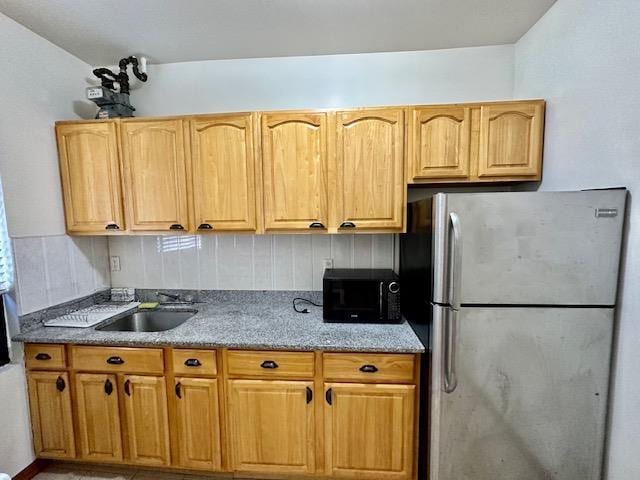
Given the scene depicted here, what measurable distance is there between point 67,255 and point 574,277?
2.97 meters

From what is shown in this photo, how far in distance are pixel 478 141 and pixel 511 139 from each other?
0.62ft

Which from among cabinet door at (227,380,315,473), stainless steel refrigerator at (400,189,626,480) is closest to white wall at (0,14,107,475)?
cabinet door at (227,380,315,473)

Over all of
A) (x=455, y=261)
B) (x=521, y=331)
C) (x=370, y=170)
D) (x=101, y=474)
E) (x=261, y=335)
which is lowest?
(x=101, y=474)

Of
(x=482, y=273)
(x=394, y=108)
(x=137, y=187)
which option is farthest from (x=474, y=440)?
(x=137, y=187)

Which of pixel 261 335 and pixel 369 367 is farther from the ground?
pixel 261 335

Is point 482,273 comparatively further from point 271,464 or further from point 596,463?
point 271,464

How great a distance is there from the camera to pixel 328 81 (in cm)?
207

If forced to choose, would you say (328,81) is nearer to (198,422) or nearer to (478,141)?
(478,141)

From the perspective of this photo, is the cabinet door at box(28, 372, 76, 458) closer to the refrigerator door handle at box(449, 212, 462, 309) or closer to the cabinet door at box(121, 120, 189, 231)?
the cabinet door at box(121, 120, 189, 231)

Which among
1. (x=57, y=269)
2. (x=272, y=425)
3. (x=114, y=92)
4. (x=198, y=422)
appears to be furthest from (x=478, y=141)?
(x=57, y=269)

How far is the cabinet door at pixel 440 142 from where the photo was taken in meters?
1.70

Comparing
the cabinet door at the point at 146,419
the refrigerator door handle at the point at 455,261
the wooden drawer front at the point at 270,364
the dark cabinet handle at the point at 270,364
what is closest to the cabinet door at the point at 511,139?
the refrigerator door handle at the point at 455,261

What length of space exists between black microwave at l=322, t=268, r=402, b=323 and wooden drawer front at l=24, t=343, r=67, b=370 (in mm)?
1573

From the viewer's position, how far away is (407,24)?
1728 mm
